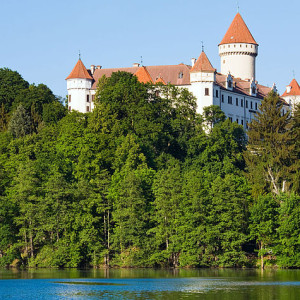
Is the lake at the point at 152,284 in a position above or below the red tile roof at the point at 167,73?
below

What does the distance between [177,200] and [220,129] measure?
74.1 ft

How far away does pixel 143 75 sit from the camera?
10969cm

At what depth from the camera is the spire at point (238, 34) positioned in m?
120

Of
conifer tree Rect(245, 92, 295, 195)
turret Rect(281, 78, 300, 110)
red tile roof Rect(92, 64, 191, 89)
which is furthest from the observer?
turret Rect(281, 78, 300, 110)

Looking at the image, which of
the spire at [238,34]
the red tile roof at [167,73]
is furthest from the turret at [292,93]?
the red tile roof at [167,73]

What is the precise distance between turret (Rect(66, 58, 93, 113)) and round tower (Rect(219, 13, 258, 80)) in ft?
67.7

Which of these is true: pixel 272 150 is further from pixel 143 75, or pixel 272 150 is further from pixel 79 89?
pixel 79 89

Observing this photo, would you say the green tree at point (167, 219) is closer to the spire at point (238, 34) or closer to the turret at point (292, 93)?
the spire at point (238, 34)

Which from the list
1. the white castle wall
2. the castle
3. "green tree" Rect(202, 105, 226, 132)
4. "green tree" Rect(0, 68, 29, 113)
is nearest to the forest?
"green tree" Rect(202, 105, 226, 132)

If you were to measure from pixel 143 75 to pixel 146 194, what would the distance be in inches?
1373

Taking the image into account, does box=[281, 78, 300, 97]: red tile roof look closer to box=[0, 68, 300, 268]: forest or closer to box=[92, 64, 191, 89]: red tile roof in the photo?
box=[92, 64, 191, 89]: red tile roof

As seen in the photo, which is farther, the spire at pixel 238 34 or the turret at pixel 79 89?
the spire at pixel 238 34

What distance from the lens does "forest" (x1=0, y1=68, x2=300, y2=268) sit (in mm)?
71125

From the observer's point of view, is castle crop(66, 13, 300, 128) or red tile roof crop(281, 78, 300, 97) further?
red tile roof crop(281, 78, 300, 97)
